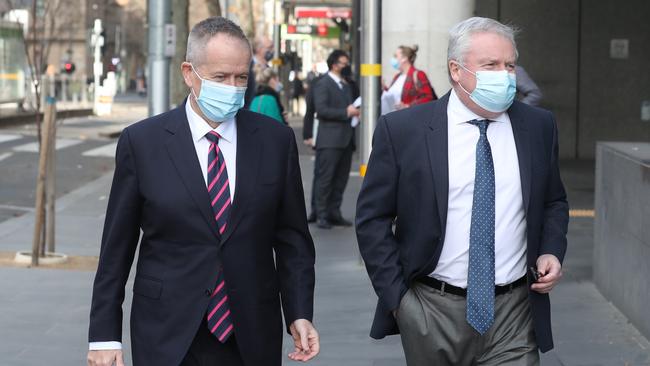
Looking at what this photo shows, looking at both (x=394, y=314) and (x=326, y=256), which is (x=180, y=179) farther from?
(x=326, y=256)

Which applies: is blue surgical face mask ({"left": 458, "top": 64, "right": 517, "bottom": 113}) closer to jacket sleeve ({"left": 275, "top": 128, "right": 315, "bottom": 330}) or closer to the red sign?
jacket sleeve ({"left": 275, "top": 128, "right": 315, "bottom": 330})

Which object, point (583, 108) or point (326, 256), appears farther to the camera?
point (583, 108)

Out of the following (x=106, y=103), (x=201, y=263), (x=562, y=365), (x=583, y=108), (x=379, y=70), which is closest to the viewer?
(x=201, y=263)

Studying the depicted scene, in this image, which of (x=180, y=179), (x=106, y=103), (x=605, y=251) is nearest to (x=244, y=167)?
(x=180, y=179)

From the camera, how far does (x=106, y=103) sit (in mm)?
45219

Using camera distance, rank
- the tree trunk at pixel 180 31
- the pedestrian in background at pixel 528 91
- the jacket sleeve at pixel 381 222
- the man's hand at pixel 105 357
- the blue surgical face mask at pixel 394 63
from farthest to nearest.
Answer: the tree trunk at pixel 180 31 → the blue surgical face mask at pixel 394 63 → the pedestrian in background at pixel 528 91 → the jacket sleeve at pixel 381 222 → the man's hand at pixel 105 357

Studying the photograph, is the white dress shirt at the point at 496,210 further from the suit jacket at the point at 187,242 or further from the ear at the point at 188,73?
the ear at the point at 188,73

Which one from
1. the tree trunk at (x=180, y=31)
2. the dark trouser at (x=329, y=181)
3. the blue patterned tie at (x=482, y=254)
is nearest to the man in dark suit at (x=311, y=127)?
the dark trouser at (x=329, y=181)

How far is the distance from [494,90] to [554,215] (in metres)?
0.50

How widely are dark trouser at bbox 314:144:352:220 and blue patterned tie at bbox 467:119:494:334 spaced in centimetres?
925

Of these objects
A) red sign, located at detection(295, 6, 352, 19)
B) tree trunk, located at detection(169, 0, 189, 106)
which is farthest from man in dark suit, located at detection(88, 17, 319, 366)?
red sign, located at detection(295, 6, 352, 19)

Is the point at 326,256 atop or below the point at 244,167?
below

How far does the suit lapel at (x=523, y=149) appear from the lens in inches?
167

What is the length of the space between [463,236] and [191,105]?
3.09ft
